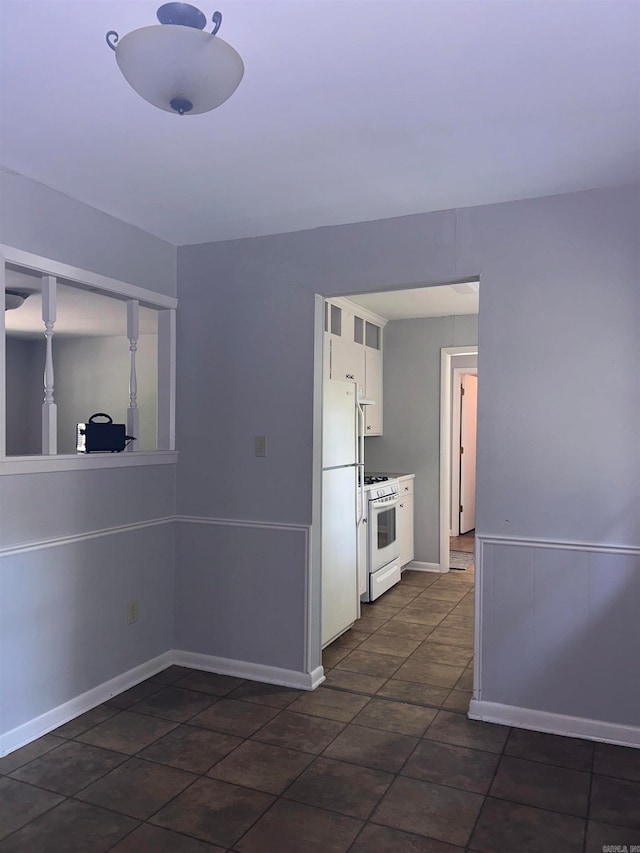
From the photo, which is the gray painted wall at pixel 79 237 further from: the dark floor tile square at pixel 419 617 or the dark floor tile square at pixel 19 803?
the dark floor tile square at pixel 419 617

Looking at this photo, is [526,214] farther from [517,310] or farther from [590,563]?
[590,563]

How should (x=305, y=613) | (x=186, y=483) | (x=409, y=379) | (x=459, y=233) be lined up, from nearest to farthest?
1. (x=459, y=233)
2. (x=305, y=613)
3. (x=186, y=483)
4. (x=409, y=379)

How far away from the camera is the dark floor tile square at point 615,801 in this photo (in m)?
2.25

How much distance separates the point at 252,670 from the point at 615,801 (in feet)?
6.09

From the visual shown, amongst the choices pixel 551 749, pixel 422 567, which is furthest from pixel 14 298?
pixel 551 749

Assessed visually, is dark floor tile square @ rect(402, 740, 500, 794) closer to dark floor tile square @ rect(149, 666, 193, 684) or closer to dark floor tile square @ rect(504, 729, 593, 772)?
dark floor tile square @ rect(504, 729, 593, 772)

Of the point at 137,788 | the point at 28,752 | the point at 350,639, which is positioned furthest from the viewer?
the point at 350,639

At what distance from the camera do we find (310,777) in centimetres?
252

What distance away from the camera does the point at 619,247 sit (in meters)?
2.84

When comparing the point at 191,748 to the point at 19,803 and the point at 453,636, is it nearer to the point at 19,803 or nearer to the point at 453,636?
the point at 19,803

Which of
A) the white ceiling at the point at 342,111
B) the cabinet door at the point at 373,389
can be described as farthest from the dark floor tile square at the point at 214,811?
the cabinet door at the point at 373,389

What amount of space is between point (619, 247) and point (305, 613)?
2314mm

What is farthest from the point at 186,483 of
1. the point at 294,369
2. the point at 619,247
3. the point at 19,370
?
the point at 19,370

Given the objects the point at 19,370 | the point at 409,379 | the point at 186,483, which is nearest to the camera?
the point at 186,483
